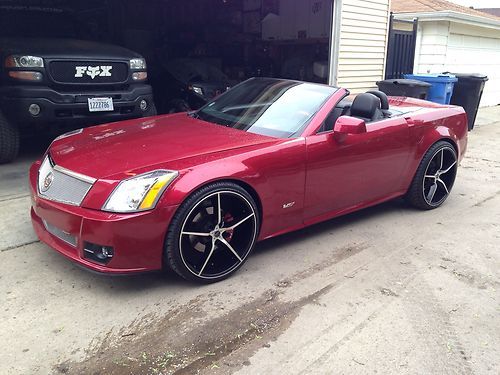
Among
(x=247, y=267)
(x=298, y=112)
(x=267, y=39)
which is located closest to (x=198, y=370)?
(x=247, y=267)

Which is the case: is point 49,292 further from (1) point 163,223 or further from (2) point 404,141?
(2) point 404,141

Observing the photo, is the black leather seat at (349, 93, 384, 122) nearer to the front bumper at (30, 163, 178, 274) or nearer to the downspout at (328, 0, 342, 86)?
the front bumper at (30, 163, 178, 274)

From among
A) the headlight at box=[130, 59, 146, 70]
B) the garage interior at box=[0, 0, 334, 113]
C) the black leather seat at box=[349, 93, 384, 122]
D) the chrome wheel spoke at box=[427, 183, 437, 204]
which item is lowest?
the chrome wheel spoke at box=[427, 183, 437, 204]

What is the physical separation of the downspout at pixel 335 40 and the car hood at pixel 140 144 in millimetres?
5104

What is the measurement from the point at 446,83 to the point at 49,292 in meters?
8.61

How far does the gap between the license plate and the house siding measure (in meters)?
4.52

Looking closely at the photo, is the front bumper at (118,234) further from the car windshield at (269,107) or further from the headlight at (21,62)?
the headlight at (21,62)

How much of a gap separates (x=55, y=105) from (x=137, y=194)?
10.7 feet

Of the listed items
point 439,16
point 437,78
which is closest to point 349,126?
point 437,78

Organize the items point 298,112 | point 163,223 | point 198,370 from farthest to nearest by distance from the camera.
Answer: point 298,112
point 163,223
point 198,370

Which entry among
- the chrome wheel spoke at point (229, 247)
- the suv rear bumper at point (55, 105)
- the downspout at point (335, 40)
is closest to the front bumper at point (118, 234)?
the chrome wheel spoke at point (229, 247)

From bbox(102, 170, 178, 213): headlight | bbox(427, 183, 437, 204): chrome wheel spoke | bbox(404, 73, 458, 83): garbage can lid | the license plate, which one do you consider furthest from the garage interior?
bbox(102, 170, 178, 213): headlight

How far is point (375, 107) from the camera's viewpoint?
3.93m

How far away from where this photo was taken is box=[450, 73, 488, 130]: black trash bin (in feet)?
31.6
